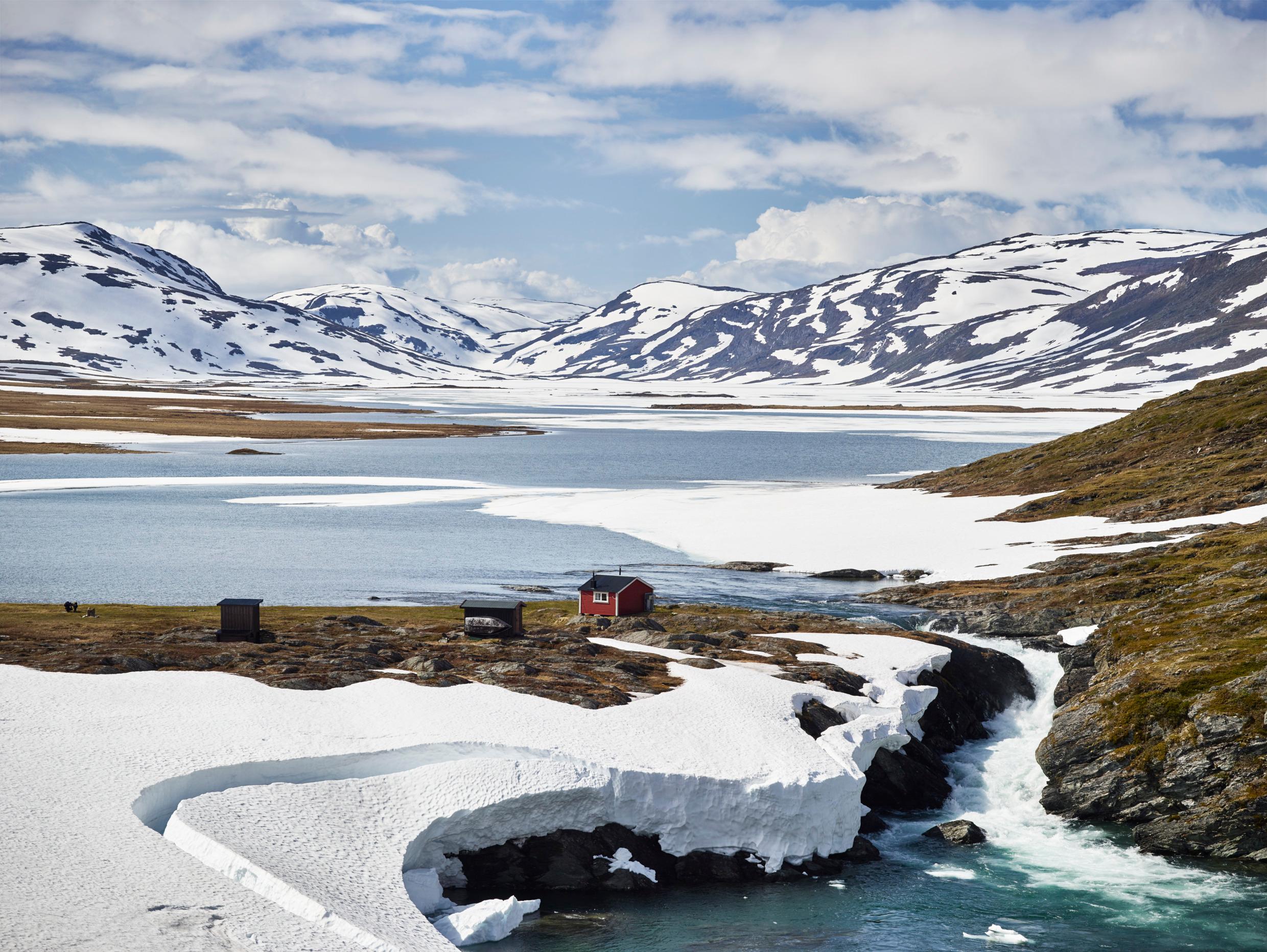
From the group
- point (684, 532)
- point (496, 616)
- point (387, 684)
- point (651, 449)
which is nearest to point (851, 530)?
point (684, 532)

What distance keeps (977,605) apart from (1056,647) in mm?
10769

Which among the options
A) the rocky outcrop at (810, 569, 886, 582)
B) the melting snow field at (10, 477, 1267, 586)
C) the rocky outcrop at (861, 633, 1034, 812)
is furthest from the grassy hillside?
the rocky outcrop at (861, 633, 1034, 812)

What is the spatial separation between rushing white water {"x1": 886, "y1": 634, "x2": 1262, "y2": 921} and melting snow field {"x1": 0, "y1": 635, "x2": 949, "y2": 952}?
11.3ft

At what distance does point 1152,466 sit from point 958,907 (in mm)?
84648

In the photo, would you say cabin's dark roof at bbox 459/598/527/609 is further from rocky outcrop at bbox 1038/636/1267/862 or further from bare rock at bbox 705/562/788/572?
bare rock at bbox 705/562/788/572

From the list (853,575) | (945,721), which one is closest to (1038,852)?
(945,721)

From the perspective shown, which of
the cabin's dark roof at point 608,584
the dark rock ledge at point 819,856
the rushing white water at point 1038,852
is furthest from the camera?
the cabin's dark roof at point 608,584

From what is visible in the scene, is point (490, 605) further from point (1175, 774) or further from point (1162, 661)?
point (1175, 774)

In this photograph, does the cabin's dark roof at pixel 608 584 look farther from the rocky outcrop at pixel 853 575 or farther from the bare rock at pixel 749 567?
the rocky outcrop at pixel 853 575

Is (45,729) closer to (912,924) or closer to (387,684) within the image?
(387,684)

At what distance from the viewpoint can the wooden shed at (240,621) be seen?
52.9m

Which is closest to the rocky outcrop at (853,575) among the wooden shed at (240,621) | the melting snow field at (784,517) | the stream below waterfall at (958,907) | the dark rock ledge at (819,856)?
the melting snow field at (784,517)

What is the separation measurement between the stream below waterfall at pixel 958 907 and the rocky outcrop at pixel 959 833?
1.19 feet

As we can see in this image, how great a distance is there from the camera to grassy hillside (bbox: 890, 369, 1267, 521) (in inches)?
3605
